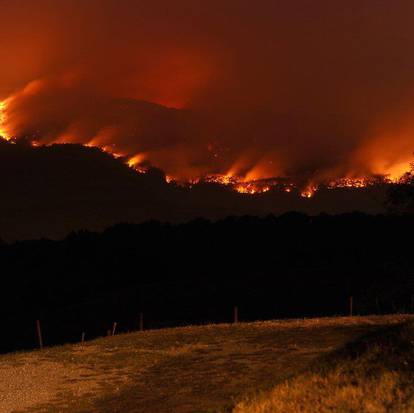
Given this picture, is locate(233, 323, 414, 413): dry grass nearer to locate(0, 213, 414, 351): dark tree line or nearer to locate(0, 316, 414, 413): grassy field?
locate(0, 316, 414, 413): grassy field

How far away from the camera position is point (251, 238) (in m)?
128

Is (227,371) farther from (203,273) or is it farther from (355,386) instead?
(203,273)

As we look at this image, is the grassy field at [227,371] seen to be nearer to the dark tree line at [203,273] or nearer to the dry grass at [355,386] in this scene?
the dry grass at [355,386]

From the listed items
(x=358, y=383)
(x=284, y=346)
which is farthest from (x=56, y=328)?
(x=358, y=383)

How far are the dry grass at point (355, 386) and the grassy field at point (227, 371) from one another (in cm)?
3

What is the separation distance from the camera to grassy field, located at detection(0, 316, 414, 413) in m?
15.9

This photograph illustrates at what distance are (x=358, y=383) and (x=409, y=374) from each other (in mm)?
1190

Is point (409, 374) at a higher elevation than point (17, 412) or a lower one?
higher

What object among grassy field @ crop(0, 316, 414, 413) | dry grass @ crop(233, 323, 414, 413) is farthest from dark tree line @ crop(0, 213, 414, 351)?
dry grass @ crop(233, 323, 414, 413)

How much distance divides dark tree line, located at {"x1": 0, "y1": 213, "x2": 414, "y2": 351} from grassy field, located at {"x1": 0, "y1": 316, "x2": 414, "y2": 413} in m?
26.4

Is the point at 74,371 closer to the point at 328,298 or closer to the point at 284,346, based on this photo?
the point at 284,346

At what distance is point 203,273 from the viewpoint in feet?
373

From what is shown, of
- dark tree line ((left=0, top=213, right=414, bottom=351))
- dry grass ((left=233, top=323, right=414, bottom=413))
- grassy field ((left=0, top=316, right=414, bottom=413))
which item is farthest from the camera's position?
dark tree line ((left=0, top=213, right=414, bottom=351))

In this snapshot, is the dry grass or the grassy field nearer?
the dry grass
